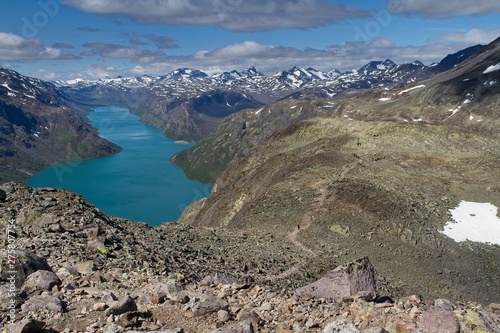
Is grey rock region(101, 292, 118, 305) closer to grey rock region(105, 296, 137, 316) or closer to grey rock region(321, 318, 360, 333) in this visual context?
grey rock region(105, 296, 137, 316)

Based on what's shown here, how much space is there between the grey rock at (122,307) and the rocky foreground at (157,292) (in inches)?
1.4

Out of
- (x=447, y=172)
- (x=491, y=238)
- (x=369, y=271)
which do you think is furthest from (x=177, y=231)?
(x=447, y=172)

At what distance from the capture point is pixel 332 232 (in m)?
41.3

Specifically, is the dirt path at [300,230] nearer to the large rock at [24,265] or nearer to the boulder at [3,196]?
the large rock at [24,265]

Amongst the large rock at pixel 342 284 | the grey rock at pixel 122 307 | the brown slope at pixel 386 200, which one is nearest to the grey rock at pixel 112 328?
the grey rock at pixel 122 307

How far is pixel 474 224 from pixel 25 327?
152ft

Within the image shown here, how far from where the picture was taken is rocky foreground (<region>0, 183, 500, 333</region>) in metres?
12.9

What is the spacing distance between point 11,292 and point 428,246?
38.3m

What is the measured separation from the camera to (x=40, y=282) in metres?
15.5

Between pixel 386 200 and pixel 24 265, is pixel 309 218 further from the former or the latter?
pixel 24 265

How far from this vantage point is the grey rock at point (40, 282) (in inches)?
601

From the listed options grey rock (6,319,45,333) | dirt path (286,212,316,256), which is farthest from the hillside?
grey rock (6,319,45,333)

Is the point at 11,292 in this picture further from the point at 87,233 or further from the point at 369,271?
the point at 369,271

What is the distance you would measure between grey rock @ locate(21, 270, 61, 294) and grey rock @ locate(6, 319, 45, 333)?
3.60m
